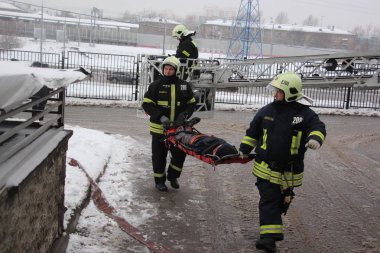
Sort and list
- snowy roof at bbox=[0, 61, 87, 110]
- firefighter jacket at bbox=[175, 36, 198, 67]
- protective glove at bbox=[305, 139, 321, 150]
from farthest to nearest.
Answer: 1. firefighter jacket at bbox=[175, 36, 198, 67]
2. protective glove at bbox=[305, 139, 321, 150]
3. snowy roof at bbox=[0, 61, 87, 110]

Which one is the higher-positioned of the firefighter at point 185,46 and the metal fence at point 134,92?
the firefighter at point 185,46


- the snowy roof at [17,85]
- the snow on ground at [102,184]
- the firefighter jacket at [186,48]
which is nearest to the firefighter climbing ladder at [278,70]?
the firefighter jacket at [186,48]

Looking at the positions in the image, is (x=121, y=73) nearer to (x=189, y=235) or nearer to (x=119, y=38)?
(x=189, y=235)

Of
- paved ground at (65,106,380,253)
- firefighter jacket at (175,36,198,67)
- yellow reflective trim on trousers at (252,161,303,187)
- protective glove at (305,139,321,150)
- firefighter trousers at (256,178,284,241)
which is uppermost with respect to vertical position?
firefighter jacket at (175,36,198,67)

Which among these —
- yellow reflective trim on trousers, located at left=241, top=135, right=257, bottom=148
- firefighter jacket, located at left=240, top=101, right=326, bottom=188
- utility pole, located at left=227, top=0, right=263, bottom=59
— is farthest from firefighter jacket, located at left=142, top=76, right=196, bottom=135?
utility pole, located at left=227, top=0, right=263, bottom=59

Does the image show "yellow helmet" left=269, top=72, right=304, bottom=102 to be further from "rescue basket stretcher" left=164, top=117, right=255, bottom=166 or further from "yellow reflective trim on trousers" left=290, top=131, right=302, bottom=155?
"rescue basket stretcher" left=164, top=117, right=255, bottom=166

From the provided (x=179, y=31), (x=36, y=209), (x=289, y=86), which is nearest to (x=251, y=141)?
(x=289, y=86)

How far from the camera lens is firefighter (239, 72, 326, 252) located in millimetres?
4816

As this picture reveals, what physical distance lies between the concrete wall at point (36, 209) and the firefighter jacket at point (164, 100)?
2.00m

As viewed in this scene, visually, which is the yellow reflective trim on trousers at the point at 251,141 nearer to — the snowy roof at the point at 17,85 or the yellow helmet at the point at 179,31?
the snowy roof at the point at 17,85

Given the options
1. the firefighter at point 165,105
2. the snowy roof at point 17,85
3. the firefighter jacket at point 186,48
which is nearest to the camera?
the snowy roof at point 17,85

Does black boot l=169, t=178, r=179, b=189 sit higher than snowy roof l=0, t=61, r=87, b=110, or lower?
lower

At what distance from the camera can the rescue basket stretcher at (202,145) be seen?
5.20 metres

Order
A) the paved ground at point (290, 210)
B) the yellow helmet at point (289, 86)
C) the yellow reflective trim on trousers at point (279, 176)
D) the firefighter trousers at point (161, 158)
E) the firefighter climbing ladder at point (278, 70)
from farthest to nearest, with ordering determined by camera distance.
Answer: the firefighter climbing ladder at point (278, 70), the firefighter trousers at point (161, 158), the paved ground at point (290, 210), the yellow reflective trim on trousers at point (279, 176), the yellow helmet at point (289, 86)
